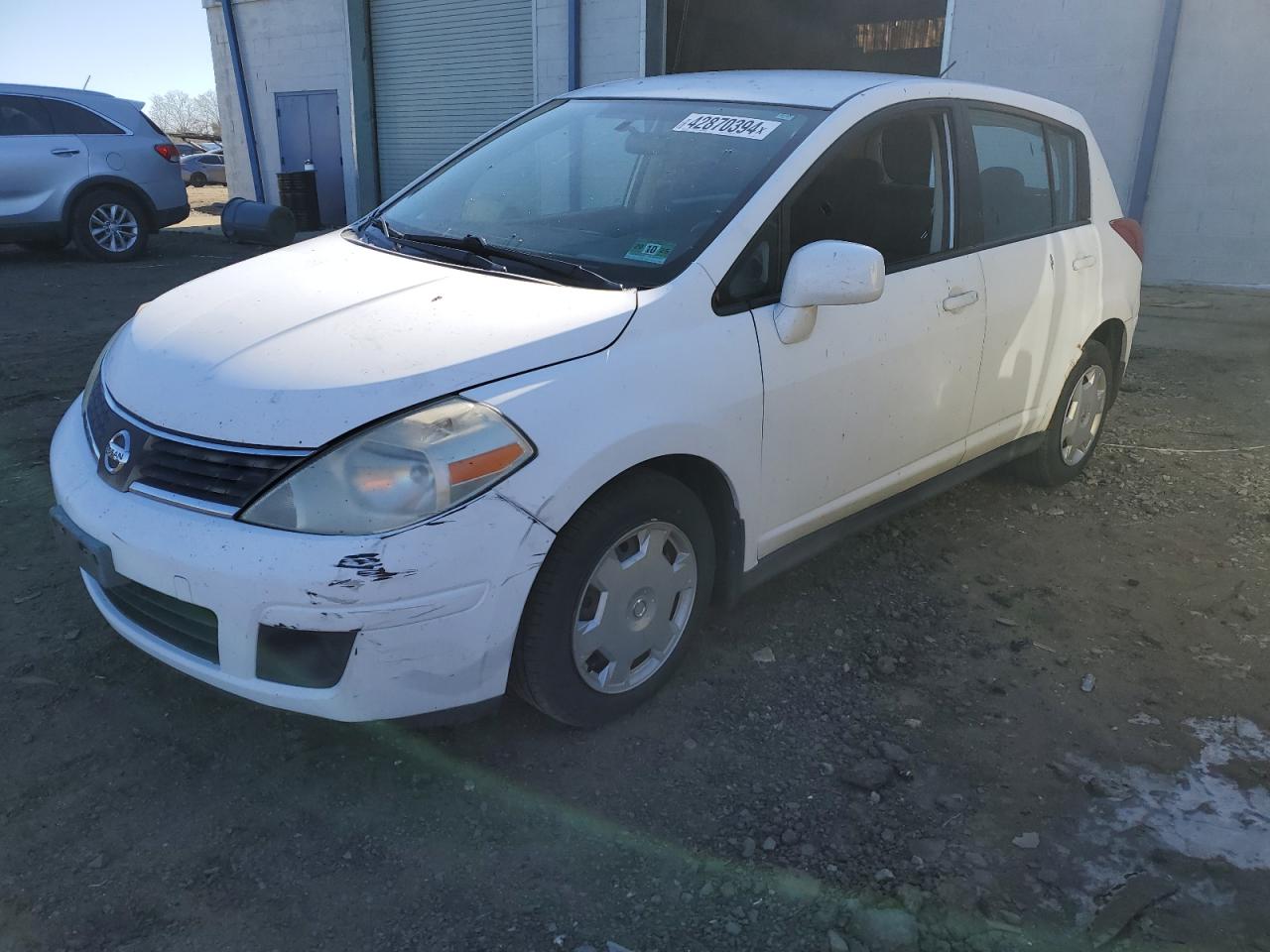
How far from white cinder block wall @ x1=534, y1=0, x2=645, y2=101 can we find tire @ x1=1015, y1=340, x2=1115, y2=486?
8.19 m

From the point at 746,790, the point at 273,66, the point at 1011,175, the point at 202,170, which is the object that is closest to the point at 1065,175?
the point at 1011,175

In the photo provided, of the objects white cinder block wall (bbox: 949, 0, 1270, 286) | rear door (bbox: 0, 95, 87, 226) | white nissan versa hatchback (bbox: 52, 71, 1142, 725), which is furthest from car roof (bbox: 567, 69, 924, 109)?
rear door (bbox: 0, 95, 87, 226)

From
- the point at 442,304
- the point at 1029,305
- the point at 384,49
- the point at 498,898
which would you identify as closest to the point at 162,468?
the point at 442,304

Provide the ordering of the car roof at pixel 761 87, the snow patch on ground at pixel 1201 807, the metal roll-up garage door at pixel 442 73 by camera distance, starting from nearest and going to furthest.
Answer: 1. the snow patch on ground at pixel 1201 807
2. the car roof at pixel 761 87
3. the metal roll-up garage door at pixel 442 73

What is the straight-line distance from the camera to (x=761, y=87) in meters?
3.42

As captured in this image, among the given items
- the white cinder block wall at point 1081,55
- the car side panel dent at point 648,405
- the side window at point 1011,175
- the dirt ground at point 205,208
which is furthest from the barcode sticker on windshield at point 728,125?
the dirt ground at point 205,208

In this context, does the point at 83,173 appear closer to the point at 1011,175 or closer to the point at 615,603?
the point at 1011,175

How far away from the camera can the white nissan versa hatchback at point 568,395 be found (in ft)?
7.27

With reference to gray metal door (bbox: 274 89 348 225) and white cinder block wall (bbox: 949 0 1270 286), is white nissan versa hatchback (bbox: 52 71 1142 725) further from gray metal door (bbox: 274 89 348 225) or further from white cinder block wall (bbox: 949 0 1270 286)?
gray metal door (bbox: 274 89 348 225)

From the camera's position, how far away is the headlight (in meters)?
2.19

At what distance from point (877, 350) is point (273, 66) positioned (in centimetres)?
1576

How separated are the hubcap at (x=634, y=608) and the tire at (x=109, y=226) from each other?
999cm

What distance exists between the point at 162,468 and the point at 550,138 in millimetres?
1944

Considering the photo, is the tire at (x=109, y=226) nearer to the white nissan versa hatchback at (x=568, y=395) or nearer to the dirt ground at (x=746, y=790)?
the dirt ground at (x=746, y=790)
